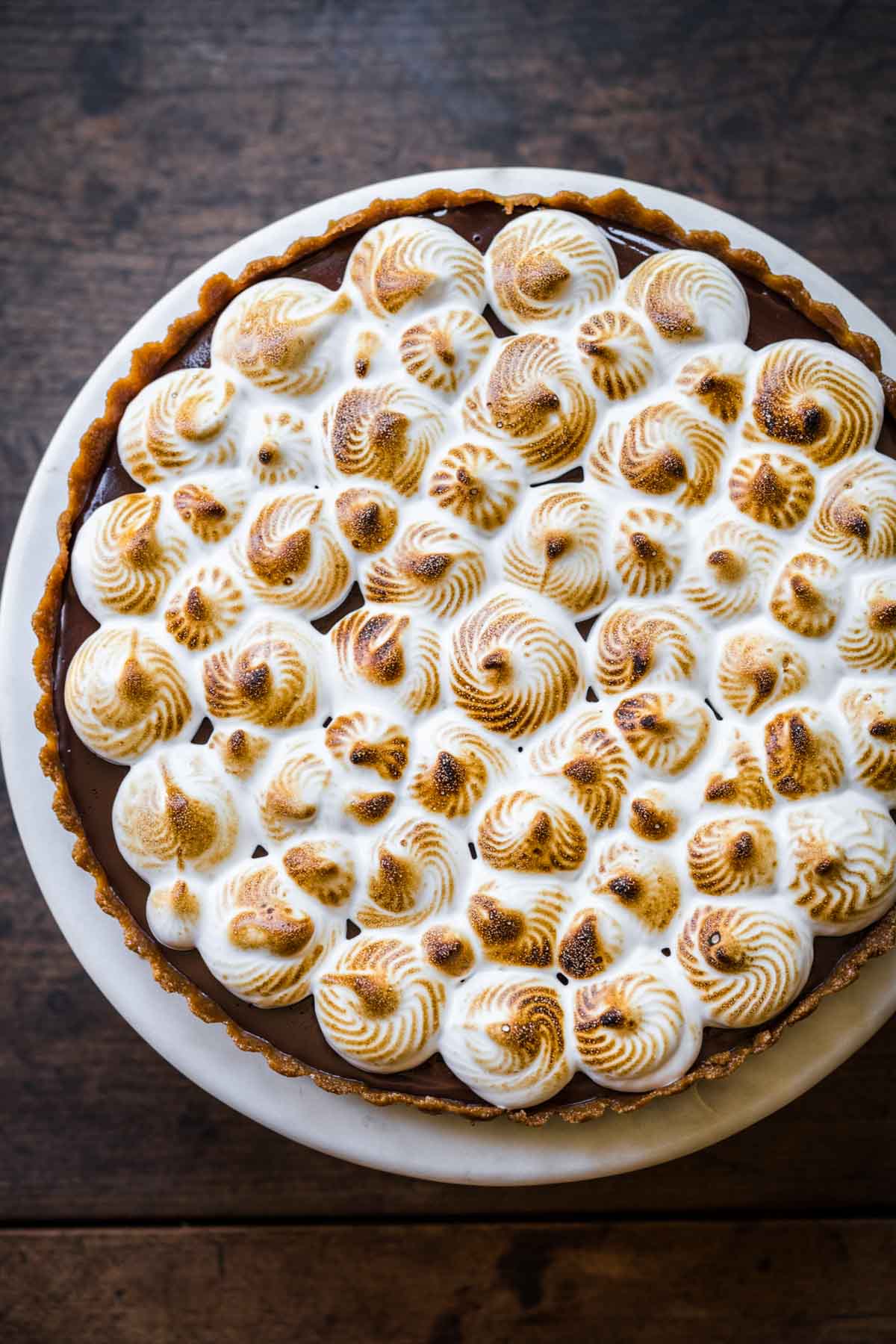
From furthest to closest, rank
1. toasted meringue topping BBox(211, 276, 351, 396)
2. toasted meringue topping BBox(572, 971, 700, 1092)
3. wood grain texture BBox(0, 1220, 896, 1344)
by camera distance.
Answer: wood grain texture BBox(0, 1220, 896, 1344) → toasted meringue topping BBox(211, 276, 351, 396) → toasted meringue topping BBox(572, 971, 700, 1092)

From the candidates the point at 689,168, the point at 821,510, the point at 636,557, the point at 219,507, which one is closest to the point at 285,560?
the point at 219,507

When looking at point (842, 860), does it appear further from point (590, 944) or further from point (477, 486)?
point (477, 486)

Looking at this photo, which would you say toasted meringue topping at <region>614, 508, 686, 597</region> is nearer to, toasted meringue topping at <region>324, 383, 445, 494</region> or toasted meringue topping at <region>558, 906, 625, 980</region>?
toasted meringue topping at <region>324, 383, 445, 494</region>

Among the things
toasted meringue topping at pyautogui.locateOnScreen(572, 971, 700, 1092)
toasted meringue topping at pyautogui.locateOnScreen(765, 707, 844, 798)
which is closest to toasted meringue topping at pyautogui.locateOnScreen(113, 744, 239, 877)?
toasted meringue topping at pyautogui.locateOnScreen(572, 971, 700, 1092)

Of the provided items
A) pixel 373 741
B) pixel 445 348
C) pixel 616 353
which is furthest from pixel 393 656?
pixel 616 353

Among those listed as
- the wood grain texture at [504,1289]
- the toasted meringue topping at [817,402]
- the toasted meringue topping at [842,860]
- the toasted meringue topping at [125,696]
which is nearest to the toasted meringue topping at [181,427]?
the toasted meringue topping at [125,696]

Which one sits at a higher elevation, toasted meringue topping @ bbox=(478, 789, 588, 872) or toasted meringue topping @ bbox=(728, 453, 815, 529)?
toasted meringue topping @ bbox=(728, 453, 815, 529)

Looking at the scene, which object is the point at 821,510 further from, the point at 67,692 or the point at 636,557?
the point at 67,692

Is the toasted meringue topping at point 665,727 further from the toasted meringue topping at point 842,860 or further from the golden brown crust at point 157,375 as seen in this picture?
the golden brown crust at point 157,375
